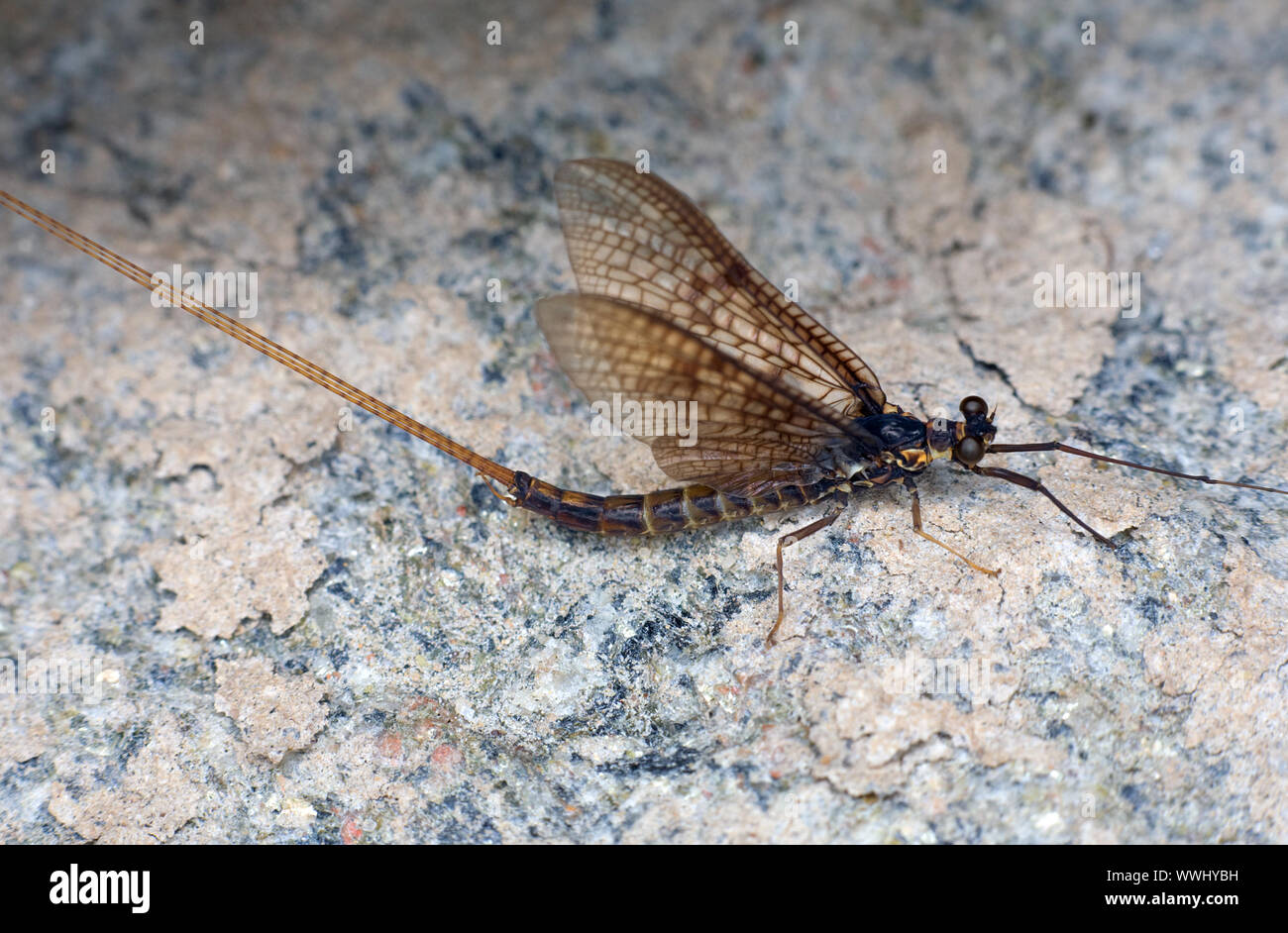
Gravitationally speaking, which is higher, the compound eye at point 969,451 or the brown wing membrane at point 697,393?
the brown wing membrane at point 697,393

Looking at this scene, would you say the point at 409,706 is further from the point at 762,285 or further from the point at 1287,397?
the point at 1287,397

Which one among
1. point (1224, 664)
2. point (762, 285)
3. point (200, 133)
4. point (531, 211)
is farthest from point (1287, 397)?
point (200, 133)

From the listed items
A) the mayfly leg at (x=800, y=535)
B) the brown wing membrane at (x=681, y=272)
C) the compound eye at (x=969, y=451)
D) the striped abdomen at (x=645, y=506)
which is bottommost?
the mayfly leg at (x=800, y=535)

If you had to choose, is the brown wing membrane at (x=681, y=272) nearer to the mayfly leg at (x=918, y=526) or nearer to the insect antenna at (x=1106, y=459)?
the mayfly leg at (x=918, y=526)

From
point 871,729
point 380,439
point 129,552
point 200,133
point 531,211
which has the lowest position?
point 871,729

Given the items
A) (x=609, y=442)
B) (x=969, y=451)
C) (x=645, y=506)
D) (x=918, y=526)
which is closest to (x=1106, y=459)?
(x=969, y=451)

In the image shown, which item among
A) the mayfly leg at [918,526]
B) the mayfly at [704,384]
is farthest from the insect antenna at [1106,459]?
the mayfly leg at [918,526]

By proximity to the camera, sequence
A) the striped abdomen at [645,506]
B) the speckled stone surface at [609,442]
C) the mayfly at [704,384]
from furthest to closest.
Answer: the striped abdomen at [645,506], the mayfly at [704,384], the speckled stone surface at [609,442]
